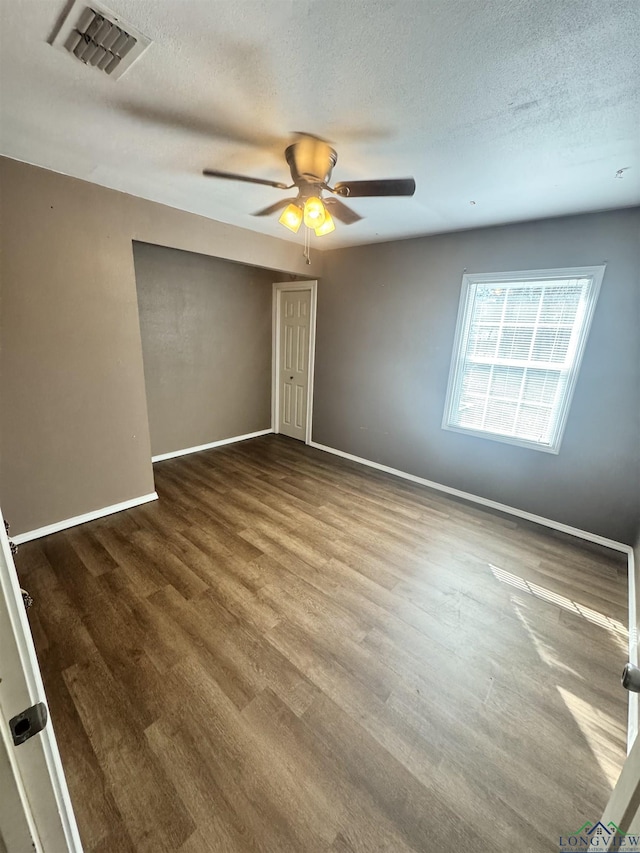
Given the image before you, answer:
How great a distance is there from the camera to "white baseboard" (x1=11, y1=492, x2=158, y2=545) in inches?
101

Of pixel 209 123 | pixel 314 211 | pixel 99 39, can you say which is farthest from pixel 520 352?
pixel 99 39

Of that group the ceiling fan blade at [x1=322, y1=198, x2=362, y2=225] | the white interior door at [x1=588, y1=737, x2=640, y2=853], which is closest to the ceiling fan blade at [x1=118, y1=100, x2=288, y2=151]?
the ceiling fan blade at [x1=322, y1=198, x2=362, y2=225]

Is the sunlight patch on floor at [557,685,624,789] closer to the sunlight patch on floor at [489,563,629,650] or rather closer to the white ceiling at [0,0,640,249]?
the sunlight patch on floor at [489,563,629,650]

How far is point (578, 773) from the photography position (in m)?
1.33

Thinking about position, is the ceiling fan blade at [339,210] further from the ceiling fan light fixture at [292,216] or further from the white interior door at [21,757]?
the white interior door at [21,757]

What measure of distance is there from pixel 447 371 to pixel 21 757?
3.58m

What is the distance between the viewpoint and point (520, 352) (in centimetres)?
299

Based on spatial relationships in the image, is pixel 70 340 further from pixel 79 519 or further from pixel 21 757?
pixel 21 757

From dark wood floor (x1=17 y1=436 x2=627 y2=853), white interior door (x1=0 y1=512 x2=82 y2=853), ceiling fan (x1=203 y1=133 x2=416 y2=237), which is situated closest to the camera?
white interior door (x1=0 y1=512 x2=82 y2=853)

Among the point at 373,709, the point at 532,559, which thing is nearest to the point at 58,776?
the point at 373,709

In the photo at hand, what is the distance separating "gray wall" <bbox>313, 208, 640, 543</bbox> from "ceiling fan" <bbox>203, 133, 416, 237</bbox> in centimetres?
177

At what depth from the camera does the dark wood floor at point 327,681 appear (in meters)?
1.19

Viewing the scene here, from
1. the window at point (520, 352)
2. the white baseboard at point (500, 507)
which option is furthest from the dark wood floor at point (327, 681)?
the window at point (520, 352)

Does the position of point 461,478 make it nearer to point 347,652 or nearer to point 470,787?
point 347,652
